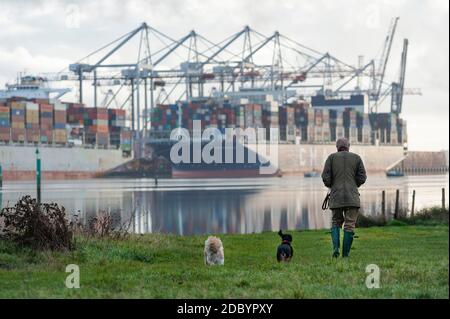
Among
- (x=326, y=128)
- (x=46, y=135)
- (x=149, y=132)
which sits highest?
(x=326, y=128)

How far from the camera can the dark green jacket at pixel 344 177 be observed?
10.9 metres

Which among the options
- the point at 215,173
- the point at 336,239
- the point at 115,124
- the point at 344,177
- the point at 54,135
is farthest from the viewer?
the point at 115,124

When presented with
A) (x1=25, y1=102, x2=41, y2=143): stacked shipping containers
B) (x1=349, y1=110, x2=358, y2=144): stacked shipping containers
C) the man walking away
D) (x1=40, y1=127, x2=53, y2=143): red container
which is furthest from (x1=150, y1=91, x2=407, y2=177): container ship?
the man walking away

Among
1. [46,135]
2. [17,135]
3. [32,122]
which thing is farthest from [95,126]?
[17,135]

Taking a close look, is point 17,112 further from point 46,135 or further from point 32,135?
point 46,135

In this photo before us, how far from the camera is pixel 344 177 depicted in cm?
1088

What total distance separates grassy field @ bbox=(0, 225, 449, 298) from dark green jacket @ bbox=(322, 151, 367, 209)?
83 cm

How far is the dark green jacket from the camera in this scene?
10.9 meters

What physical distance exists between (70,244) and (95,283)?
3739mm

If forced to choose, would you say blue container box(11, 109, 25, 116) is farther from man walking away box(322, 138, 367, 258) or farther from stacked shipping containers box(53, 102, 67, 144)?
man walking away box(322, 138, 367, 258)

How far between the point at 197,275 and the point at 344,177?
3002mm

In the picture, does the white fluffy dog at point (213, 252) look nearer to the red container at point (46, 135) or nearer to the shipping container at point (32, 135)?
the shipping container at point (32, 135)

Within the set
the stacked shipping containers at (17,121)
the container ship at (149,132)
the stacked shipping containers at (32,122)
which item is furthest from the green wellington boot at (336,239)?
the stacked shipping containers at (32,122)

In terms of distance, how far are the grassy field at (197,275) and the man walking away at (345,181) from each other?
62 cm
